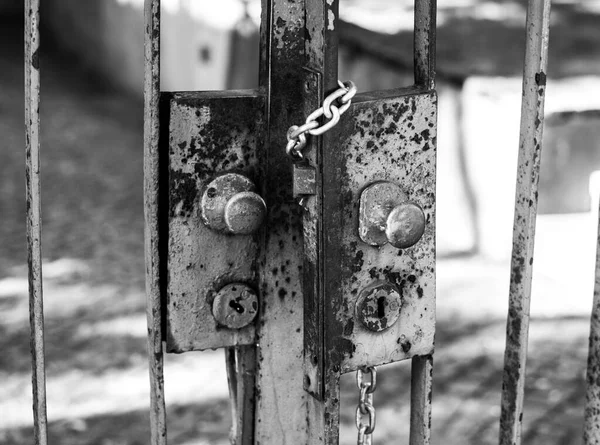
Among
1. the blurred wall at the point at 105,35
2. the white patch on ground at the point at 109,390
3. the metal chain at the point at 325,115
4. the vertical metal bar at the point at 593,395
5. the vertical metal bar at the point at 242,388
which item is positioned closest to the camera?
the metal chain at the point at 325,115

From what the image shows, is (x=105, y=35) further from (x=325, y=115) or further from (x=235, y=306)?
(x=325, y=115)

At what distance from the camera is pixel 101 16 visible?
9539 millimetres

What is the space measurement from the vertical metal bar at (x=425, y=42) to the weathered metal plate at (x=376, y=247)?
0.09 feet

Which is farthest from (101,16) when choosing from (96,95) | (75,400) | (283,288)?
(283,288)

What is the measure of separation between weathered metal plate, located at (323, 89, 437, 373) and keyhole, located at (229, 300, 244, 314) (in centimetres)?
14

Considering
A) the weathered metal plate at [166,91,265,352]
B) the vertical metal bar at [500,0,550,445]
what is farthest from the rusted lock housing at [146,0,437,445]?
the vertical metal bar at [500,0,550,445]

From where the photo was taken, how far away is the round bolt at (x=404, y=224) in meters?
1.15

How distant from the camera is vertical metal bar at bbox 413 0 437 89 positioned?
120 centimetres

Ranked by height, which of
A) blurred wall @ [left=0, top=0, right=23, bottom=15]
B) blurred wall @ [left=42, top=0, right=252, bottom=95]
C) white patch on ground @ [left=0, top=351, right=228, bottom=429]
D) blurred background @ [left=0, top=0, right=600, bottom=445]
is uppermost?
blurred wall @ [left=0, top=0, right=23, bottom=15]

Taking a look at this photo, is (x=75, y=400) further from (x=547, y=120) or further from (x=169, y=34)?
(x=169, y=34)

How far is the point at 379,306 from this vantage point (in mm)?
1219

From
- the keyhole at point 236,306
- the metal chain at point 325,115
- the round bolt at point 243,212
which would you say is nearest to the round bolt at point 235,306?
the keyhole at point 236,306

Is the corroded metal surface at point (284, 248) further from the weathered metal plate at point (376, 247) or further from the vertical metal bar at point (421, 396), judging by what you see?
the vertical metal bar at point (421, 396)

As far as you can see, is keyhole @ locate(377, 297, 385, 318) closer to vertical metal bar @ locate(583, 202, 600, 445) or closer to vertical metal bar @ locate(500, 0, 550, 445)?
vertical metal bar @ locate(500, 0, 550, 445)
